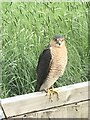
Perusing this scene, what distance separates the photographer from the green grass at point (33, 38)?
205 centimetres

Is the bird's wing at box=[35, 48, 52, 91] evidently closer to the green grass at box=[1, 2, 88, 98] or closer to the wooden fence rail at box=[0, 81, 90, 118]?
the green grass at box=[1, 2, 88, 98]

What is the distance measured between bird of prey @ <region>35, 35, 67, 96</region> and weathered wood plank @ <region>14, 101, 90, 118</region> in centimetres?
33

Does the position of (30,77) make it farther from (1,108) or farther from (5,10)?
(1,108)

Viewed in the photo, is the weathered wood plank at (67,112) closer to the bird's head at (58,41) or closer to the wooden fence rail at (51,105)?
the wooden fence rail at (51,105)

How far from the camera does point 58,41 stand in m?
2.08

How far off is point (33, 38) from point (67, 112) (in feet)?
1.90

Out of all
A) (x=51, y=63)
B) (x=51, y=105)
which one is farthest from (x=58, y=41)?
(x=51, y=105)

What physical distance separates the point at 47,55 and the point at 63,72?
229 millimetres

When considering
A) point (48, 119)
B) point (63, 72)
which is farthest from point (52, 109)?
point (63, 72)

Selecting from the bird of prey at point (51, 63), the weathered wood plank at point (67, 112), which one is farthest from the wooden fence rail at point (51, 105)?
the bird of prey at point (51, 63)

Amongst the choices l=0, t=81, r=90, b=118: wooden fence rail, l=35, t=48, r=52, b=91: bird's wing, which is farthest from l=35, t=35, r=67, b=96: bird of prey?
l=0, t=81, r=90, b=118: wooden fence rail

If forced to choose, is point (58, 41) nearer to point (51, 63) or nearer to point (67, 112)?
point (51, 63)

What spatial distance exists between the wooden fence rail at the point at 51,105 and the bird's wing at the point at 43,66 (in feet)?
1.01

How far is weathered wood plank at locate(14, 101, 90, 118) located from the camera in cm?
160
